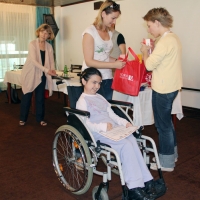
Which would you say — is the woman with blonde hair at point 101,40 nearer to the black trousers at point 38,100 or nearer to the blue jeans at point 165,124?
the blue jeans at point 165,124

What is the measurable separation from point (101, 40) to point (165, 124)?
0.90 meters

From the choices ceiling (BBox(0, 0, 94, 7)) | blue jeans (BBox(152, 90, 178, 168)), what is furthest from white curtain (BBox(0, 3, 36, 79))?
blue jeans (BBox(152, 90, 178, 168))

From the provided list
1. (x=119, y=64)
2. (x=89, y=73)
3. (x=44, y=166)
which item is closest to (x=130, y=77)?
(x=119, y=64)

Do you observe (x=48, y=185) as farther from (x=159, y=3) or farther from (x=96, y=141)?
(x=159, y=3)

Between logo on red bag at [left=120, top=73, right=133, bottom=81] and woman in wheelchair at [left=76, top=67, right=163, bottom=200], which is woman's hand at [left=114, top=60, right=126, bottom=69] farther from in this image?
woman in wheelchair at [left=76, top=67, right=163, bottom=200]

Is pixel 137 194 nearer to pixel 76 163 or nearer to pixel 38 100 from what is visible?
pixel 76 163

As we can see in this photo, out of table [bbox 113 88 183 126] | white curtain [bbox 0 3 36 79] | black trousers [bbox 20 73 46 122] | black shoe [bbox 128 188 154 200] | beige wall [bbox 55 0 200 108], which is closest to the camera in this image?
black shoe [bbox 128 188 154 200]

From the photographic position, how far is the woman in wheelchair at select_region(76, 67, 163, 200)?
1.73m

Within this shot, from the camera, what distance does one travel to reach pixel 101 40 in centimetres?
221

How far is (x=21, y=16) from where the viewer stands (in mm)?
6711

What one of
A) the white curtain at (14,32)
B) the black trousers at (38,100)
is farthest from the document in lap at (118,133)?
the white curtain at (14,32)

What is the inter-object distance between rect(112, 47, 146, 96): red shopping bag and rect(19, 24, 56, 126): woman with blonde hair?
1.30 metres

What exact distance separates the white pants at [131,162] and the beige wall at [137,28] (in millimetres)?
3092

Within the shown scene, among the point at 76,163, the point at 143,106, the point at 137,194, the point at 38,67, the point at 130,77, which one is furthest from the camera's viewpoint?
the point at 38,67
